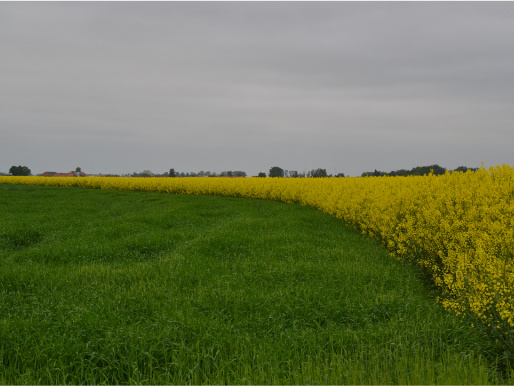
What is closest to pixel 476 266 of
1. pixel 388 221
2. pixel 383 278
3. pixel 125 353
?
pixel 383 278

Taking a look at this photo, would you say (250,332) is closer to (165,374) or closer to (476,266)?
(165,374)

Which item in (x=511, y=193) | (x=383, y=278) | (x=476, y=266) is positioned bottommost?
(x=383, y=278)

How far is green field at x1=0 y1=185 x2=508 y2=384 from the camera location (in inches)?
186

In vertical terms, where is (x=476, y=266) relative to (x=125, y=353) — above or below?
above

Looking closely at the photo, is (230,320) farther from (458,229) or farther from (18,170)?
(18,170)

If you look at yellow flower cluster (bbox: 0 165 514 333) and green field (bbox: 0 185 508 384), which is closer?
green field (bbox: 0 185 508 384)

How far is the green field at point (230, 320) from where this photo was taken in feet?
15.5

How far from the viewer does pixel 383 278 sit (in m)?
7.73

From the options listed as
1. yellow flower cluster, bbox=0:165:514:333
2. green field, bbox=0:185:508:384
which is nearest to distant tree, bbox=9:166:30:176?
green field, bbox=0:185:508:384

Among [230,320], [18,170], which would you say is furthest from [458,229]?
[18,170]

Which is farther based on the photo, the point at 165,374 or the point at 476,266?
the point at 476,266

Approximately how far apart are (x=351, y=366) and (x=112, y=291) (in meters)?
4.80

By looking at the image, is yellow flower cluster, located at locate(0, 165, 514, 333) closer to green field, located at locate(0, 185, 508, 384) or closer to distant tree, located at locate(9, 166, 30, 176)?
green field, located at locate(0, 185, 508, 384)

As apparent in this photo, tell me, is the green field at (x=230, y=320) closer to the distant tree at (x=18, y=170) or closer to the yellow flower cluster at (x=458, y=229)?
the yellow flower cluster at (x=458, y=229)
